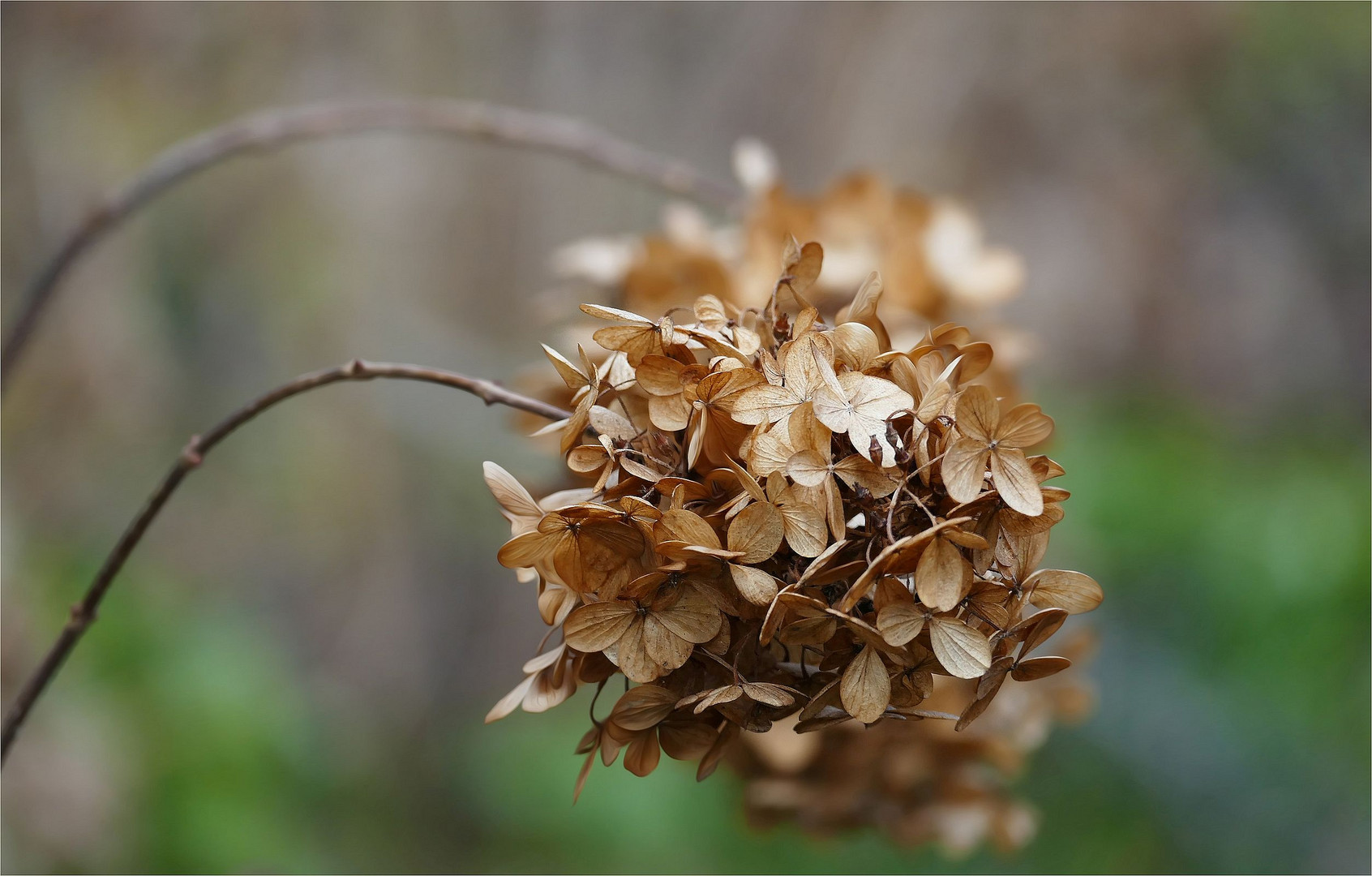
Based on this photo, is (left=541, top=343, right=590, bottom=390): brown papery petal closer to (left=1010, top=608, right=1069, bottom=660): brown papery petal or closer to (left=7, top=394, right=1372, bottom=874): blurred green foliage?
(left=1010, top=608, right=1069, bottom=660): brown papery petal

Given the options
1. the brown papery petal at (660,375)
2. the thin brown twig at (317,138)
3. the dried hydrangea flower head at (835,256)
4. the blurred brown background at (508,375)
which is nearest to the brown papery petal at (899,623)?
the brown papery petal at (660,375)

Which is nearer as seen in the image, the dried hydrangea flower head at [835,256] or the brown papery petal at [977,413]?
the brown papery petal at [977,413]

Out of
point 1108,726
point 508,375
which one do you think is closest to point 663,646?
point 1108,726

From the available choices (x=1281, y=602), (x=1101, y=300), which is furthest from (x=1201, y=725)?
(x=1101, y=300)

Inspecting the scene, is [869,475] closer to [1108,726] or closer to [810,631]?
[810,631]

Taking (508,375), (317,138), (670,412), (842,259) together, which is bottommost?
(670,412)

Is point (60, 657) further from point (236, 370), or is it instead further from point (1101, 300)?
point (1101, 300)

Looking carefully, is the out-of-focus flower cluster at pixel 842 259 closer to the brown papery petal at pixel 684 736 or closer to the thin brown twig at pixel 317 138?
the thin brown twig at pixel 317 138
